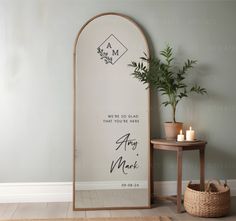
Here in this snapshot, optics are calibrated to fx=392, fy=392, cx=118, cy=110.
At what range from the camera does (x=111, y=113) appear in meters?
3.87

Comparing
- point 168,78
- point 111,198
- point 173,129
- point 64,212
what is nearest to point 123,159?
point 111,198

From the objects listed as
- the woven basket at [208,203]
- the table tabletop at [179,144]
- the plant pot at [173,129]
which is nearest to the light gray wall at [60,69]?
the plant pot at [173,129]

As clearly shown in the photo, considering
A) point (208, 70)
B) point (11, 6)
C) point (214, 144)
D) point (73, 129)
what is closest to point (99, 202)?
point (73, 129)

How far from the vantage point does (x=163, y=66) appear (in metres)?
3.79

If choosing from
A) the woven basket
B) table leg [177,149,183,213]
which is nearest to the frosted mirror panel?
table leg [177,149,183,213]

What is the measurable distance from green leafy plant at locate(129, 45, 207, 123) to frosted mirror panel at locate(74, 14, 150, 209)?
0.38ft

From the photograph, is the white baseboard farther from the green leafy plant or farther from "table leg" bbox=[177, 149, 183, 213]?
the green leafy plant

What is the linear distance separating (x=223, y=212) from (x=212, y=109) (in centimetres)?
112

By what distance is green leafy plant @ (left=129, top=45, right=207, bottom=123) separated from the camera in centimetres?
378

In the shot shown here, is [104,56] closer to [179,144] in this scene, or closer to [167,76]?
[167,76]

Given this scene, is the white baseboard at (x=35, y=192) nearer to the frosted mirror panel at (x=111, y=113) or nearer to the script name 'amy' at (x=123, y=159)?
the frosted mirror panel at (x=111, y=113)

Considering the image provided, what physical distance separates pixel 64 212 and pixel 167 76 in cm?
159

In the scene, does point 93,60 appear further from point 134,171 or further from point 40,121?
point 134,171

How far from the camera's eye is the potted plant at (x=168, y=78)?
377cm
